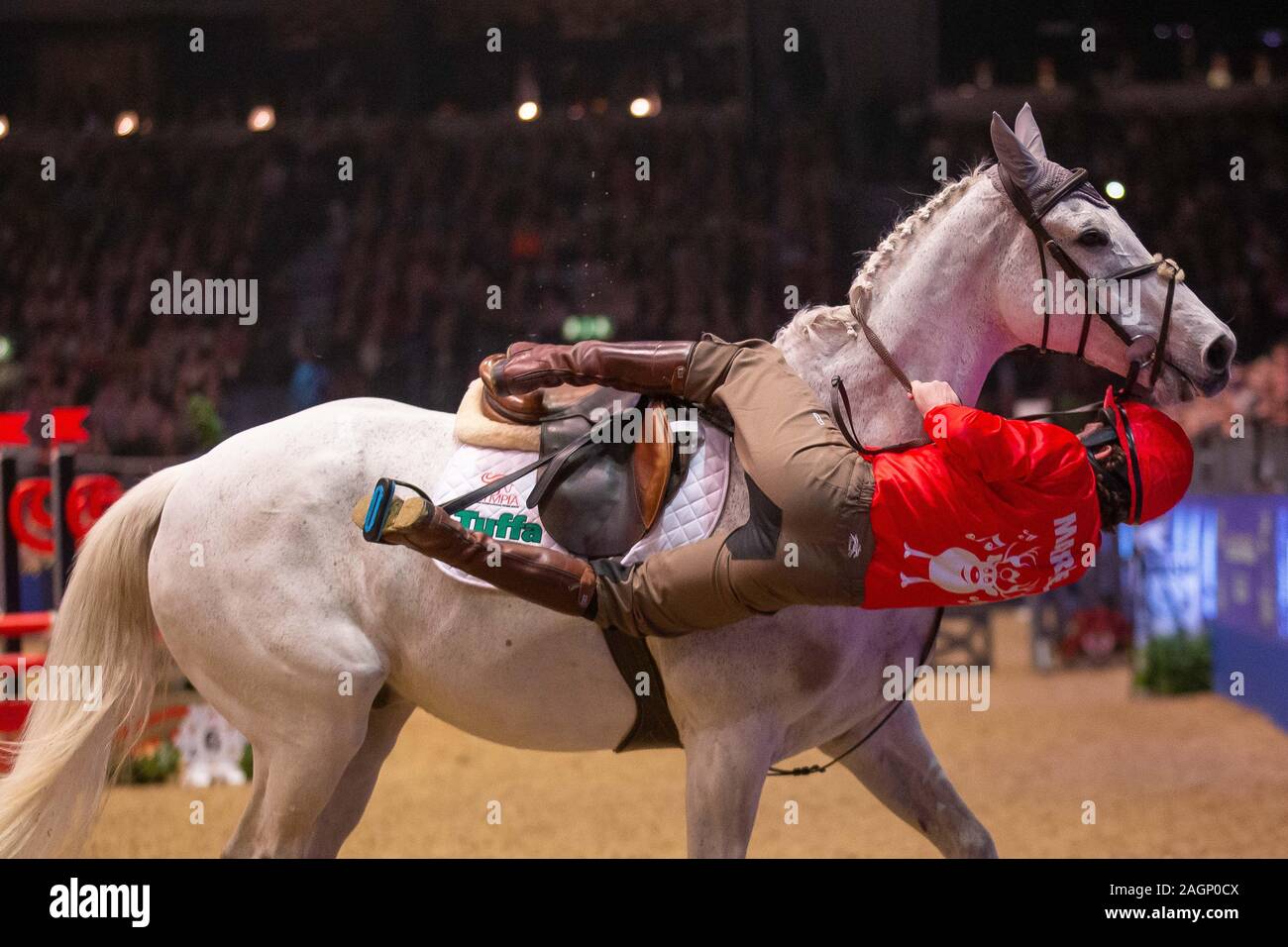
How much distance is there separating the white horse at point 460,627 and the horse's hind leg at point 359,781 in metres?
0.02

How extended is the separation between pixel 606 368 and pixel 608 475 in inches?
8.7

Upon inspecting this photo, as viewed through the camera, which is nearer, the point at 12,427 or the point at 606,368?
the point at 606,368

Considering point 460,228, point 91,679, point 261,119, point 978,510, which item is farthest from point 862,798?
point 261,119

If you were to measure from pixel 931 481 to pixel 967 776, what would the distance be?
3.95 m

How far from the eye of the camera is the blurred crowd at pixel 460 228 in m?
4.40

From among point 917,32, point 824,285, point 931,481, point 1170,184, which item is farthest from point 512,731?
point 1170,184

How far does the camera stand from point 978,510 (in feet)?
7.48

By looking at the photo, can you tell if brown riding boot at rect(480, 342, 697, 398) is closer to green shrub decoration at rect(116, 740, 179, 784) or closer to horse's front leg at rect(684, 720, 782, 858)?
horse's front leg at rect(684, 720, 782, 858)

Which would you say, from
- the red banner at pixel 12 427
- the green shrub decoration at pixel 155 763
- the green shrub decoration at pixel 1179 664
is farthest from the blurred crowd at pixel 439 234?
the green shrub decoration at pixel 1179 664

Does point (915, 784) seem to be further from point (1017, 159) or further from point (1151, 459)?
point (1017, 159)

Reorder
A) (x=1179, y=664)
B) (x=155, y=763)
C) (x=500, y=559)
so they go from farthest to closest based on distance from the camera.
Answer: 1. (x=1179, y=664)
2. (x=155, y=763)
3. (x=500, y=559)

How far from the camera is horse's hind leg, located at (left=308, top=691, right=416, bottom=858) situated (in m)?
2.84

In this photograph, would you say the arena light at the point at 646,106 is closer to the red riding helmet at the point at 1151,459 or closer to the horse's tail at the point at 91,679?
the horse's tail at the point at 91,679

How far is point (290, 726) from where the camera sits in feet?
8.64
